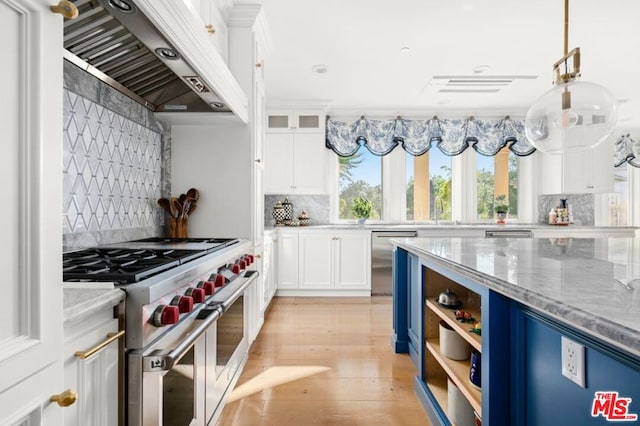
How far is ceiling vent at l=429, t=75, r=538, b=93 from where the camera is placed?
3896mm

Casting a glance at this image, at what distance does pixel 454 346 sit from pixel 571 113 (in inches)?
50.0

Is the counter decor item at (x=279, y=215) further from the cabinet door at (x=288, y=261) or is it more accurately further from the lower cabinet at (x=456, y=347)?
the lower cabinet at (x=456, y=347)

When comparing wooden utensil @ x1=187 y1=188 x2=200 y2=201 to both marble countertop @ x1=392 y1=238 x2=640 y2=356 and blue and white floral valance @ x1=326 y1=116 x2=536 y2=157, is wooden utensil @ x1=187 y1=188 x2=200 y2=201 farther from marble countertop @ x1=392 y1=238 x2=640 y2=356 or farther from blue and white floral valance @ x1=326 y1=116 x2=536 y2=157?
blue and white floral valance @ x1=326 y1=116 x2=536 y2=157

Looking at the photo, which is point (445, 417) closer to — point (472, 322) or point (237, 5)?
point (472, 322)

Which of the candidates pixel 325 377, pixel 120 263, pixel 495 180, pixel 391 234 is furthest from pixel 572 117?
pixel 495 180

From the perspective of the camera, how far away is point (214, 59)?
5.90 ft

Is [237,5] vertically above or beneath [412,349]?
above

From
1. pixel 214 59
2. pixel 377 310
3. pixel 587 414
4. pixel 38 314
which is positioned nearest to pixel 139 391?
pixel 38 314

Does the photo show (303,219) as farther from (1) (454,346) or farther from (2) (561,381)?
(2) (561,381)

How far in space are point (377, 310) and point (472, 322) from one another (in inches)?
91.0

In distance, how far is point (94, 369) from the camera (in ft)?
Result: 2.81

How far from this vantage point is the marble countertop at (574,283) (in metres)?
0.66

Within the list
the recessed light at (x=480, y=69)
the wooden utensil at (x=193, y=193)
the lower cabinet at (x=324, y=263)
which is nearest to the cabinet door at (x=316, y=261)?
the lower cabinet at (x=324, y=263)

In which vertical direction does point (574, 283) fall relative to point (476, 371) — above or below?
above
